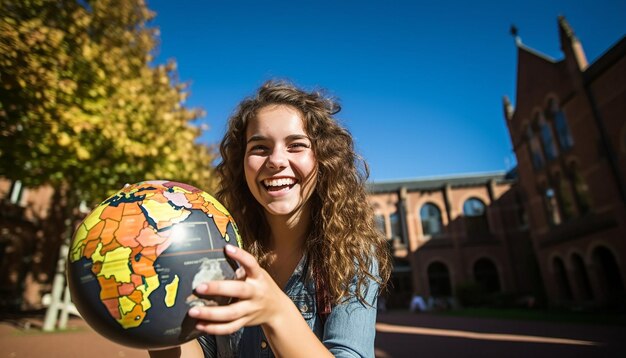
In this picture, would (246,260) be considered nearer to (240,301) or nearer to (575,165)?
(240,301)

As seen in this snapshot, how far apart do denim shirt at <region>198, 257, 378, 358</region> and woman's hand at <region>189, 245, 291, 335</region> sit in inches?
19.4

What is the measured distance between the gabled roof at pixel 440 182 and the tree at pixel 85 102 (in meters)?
24.7

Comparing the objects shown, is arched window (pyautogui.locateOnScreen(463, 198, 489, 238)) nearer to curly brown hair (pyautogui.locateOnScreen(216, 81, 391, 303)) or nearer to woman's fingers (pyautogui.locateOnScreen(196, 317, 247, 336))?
curly brown hair (pyautogui.locateOnScreen(216, 81, 391, 303))

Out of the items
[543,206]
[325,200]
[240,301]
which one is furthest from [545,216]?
[240,301]

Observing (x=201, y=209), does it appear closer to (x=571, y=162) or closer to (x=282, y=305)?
(x=282, y=305)

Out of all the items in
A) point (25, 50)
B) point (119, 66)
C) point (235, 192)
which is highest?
point (119, 66)

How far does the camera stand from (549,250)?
65.1 feet

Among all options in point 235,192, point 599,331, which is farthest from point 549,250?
point 235,192

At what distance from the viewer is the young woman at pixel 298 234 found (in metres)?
1.35

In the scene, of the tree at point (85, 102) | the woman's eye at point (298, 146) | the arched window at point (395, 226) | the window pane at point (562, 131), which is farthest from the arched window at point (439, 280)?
the woman's eye at point (298, 146)

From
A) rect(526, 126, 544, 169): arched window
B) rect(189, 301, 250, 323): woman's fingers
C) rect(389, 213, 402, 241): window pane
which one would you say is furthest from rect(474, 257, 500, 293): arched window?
rect(189, 301, 250, 323): woman's fingers

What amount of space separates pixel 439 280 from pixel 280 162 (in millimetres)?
30479

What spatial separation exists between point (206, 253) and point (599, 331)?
1478 cm

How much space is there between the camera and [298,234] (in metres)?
2.26
